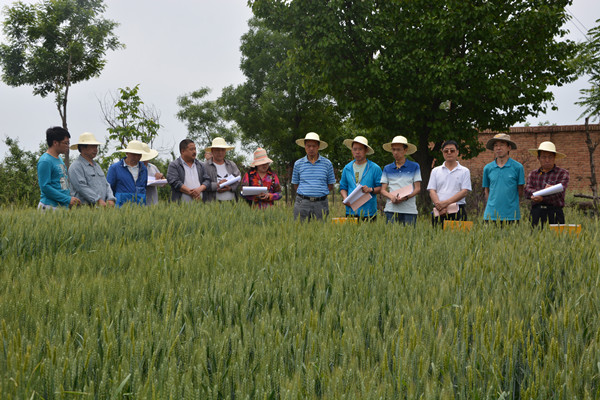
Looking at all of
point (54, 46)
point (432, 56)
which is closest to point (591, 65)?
point (432, 56)

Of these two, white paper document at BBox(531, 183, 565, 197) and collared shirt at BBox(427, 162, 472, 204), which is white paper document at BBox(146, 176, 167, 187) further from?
white paper document at BBox(531, 183, 565, 197)

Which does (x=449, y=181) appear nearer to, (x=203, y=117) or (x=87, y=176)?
(x=87, y=176)

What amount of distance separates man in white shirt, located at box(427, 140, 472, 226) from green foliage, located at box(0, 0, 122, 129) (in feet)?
82.4

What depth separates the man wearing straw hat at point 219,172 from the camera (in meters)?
7.99

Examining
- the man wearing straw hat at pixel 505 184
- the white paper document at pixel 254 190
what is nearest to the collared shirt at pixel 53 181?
the white paper document at pixel 254 190

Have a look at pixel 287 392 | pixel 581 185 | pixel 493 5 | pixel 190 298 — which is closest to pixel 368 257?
pixel 190 298

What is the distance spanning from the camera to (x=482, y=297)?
2537 mm

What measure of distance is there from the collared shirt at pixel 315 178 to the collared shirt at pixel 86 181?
2890 millimetres

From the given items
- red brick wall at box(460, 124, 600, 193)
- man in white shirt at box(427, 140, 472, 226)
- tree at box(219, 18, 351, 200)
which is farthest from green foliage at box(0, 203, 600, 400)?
red brick wall at box(460, 124, 600, 193)

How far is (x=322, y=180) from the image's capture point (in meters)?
7.06

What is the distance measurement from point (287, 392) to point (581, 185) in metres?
28.0

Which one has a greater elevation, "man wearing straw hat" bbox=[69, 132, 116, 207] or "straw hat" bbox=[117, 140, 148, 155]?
"straw hat" bbox=[117, 140, 148, 155]

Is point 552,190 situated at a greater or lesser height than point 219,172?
lesser

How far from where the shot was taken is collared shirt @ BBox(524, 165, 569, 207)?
6.14m
